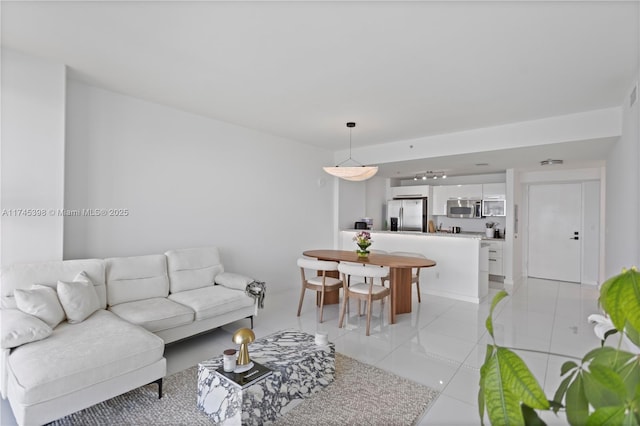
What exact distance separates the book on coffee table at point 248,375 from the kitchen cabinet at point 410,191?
6.33 meters

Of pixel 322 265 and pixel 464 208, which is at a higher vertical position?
pixel 464 208

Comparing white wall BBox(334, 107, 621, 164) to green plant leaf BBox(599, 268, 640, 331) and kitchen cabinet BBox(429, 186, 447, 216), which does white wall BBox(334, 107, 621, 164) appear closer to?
kitchen cabinet BBox(429, 186, 447, 216)

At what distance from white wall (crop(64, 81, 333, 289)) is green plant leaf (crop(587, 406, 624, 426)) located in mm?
4073

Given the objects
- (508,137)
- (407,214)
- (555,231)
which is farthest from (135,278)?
(555,231)

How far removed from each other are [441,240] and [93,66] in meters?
5.25

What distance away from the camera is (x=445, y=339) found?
354cm

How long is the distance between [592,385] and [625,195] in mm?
3899

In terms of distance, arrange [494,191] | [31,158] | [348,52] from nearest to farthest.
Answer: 1. [348,52]
2. [31,158]
3. [494,191]

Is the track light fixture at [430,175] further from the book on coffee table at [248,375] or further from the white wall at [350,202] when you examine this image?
the book on coffee table at [248,375]

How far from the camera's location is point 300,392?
91.9 inches

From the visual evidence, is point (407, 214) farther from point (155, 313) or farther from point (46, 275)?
point (46, 275)

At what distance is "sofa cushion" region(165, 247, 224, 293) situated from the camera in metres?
3.69

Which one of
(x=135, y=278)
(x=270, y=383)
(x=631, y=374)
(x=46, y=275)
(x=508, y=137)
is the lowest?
(x=270, y=383)

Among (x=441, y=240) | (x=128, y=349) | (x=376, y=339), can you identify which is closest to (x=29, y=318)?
(x=128, y=349)
